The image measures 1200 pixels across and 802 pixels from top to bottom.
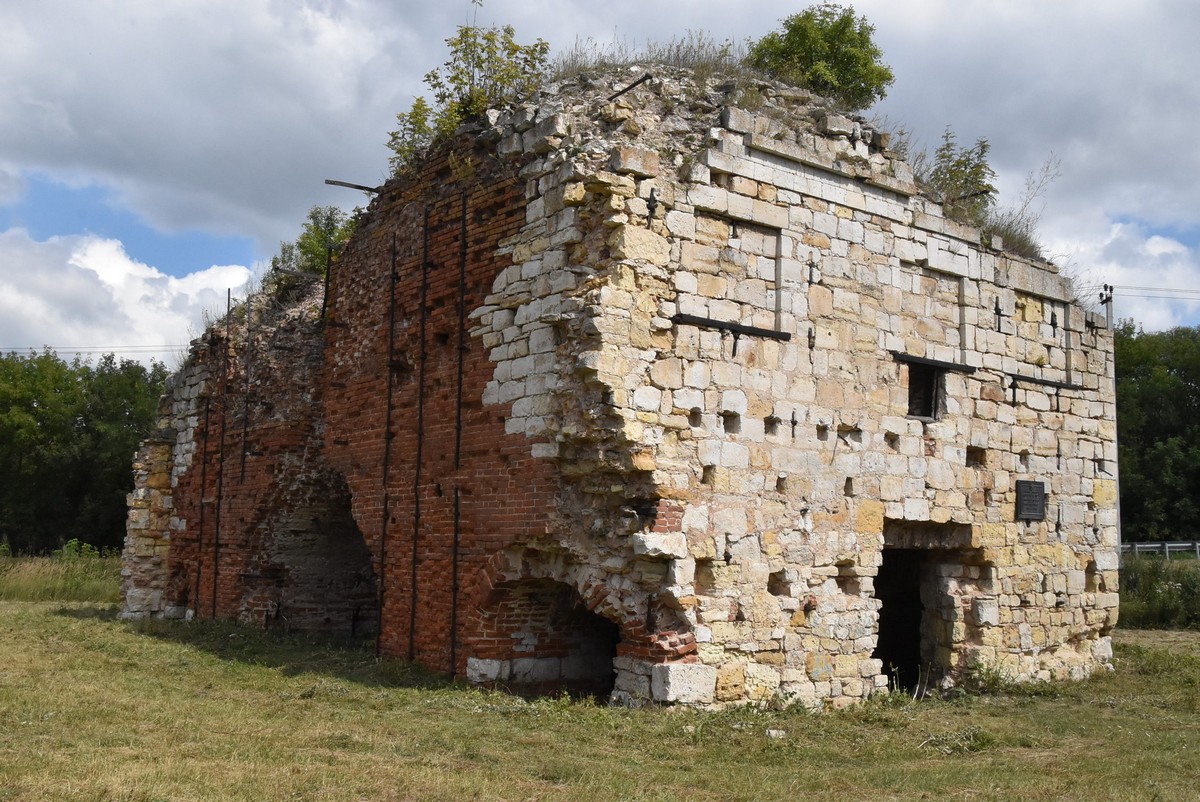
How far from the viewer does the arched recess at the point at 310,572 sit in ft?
46.1

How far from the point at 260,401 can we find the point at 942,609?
911 cm

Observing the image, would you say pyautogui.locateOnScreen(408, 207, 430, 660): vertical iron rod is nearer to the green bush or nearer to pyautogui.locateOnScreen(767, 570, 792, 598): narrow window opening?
pyautogui.locateOnScreen(767, 570, 792, 598): narrow window opening

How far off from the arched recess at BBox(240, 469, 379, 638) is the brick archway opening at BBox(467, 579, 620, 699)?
445 cm

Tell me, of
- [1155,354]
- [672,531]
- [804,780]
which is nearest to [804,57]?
[672,531]

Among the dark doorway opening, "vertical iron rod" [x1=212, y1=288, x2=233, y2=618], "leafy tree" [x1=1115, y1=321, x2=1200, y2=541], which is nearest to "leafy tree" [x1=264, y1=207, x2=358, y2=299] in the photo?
"vertical iron rod" [x1=212, y1=288, x2=233, y2=618]

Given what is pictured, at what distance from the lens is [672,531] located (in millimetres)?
9109

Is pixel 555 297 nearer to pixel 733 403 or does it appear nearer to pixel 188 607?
pixel 733 403

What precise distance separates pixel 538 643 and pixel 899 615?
518cm

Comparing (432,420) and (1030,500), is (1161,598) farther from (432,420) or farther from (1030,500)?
(432,420)

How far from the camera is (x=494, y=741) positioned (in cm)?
768

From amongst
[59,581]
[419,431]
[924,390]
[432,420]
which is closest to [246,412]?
[419,431]

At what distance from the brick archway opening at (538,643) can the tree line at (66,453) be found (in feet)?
87.9

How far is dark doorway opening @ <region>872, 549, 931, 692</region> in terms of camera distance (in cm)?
1266

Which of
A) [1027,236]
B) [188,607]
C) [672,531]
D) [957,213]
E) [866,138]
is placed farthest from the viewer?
[188,607]
